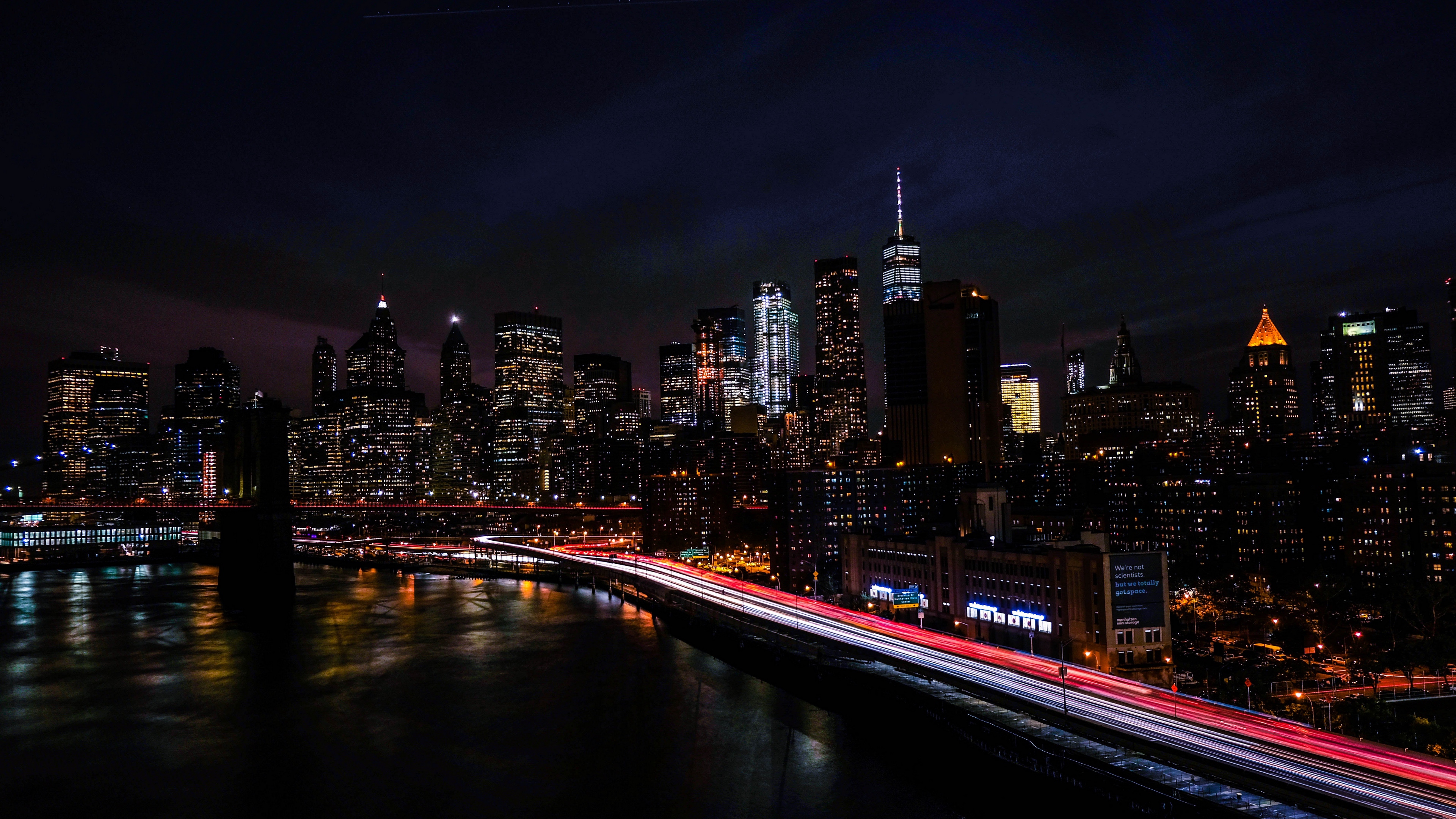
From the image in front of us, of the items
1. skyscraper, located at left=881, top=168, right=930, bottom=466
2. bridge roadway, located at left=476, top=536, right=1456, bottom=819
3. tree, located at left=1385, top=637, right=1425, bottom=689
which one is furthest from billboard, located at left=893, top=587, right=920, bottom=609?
skyscraper, located at left=881, top=168, right=930, bottom=466

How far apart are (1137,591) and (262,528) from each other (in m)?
65.5

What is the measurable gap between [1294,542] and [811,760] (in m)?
62.2

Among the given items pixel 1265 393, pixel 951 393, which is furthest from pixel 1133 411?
pixel 951 393

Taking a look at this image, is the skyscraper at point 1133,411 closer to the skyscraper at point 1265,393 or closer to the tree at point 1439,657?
the skyscraper at point 1265,393

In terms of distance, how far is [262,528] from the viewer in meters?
75.1

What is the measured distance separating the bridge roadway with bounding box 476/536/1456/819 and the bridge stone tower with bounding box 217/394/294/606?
4576cm

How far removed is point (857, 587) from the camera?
56469mm

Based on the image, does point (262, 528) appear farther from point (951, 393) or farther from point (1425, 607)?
point (951, 393)

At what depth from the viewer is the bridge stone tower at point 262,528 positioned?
2869 inches

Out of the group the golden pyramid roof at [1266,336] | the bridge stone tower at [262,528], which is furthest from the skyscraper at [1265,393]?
the bridge stone tower at [262,528]

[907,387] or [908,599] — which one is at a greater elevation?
[907,387]

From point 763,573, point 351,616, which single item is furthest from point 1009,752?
point 763,573

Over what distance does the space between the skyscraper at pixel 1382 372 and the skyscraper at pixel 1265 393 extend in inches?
288

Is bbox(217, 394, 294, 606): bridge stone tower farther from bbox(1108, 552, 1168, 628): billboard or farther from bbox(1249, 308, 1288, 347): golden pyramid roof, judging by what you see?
bbox(1249, 308, 1288, 347): golden pyramid roof
